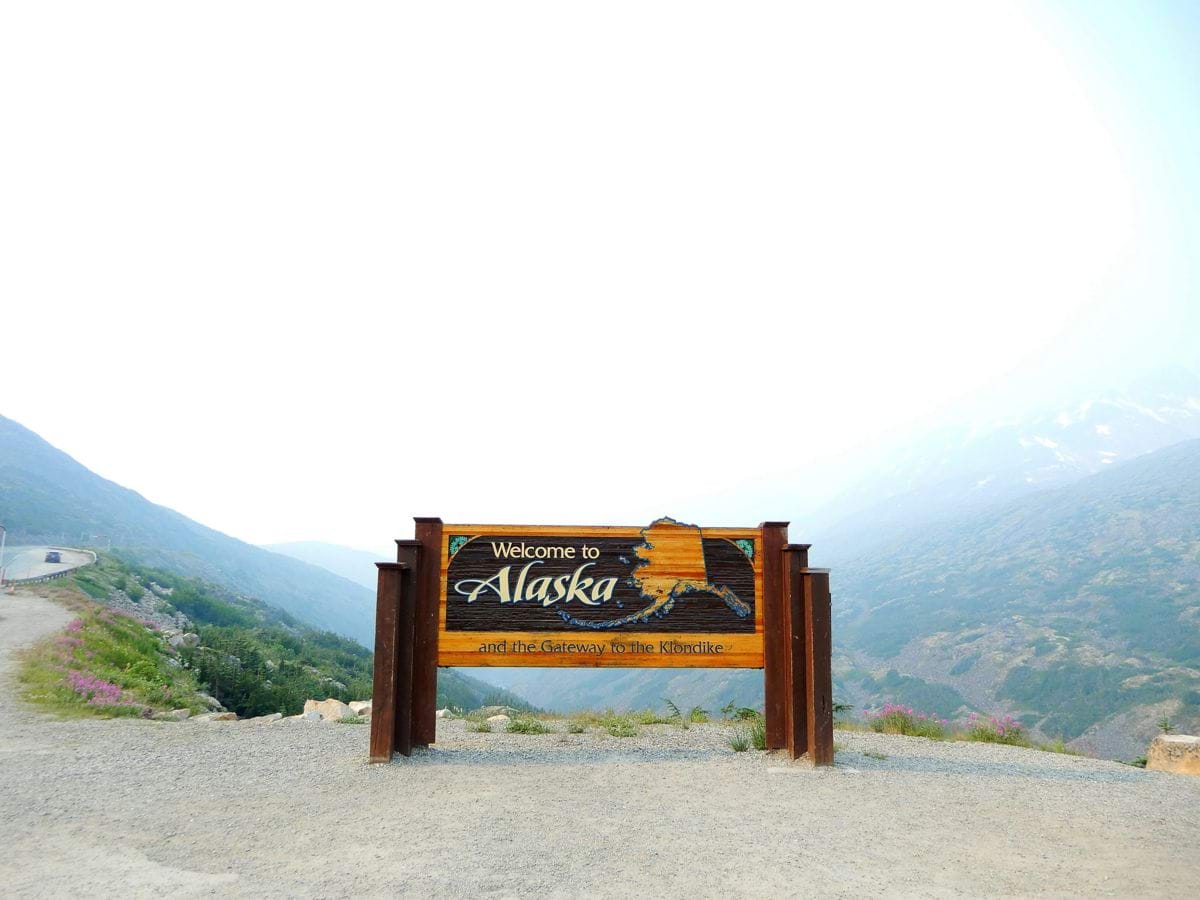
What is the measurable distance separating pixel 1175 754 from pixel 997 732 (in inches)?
96.4

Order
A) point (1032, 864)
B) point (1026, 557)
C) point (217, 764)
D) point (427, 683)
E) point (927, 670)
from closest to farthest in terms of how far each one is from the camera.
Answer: point (1032, 864) < point (217, 764) < point (427, 683) < point (927, 670) < point (1026, 557)

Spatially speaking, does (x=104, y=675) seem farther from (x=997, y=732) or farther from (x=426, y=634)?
(x=997, y=732)

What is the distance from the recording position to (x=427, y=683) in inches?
367

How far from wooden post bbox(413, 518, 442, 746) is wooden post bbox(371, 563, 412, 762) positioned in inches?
15.5

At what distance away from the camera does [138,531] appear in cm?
10269

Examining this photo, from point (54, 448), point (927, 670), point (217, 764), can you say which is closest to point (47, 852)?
point (217, 764)

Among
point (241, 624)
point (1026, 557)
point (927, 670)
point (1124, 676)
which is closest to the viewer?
point (241, 624)

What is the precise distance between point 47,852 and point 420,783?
123 inches

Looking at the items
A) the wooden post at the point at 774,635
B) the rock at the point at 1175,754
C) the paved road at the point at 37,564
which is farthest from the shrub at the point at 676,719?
the paved road at the point at 37,564

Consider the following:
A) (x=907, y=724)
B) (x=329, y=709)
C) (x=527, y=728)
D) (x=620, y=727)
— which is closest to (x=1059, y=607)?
(x=907, y=724)

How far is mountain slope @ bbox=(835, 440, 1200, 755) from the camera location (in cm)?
7256

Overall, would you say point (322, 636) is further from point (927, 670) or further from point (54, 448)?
point (54, 448)

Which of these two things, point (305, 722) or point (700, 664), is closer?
point (700, 664)

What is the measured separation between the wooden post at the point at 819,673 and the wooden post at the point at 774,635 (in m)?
0.43
